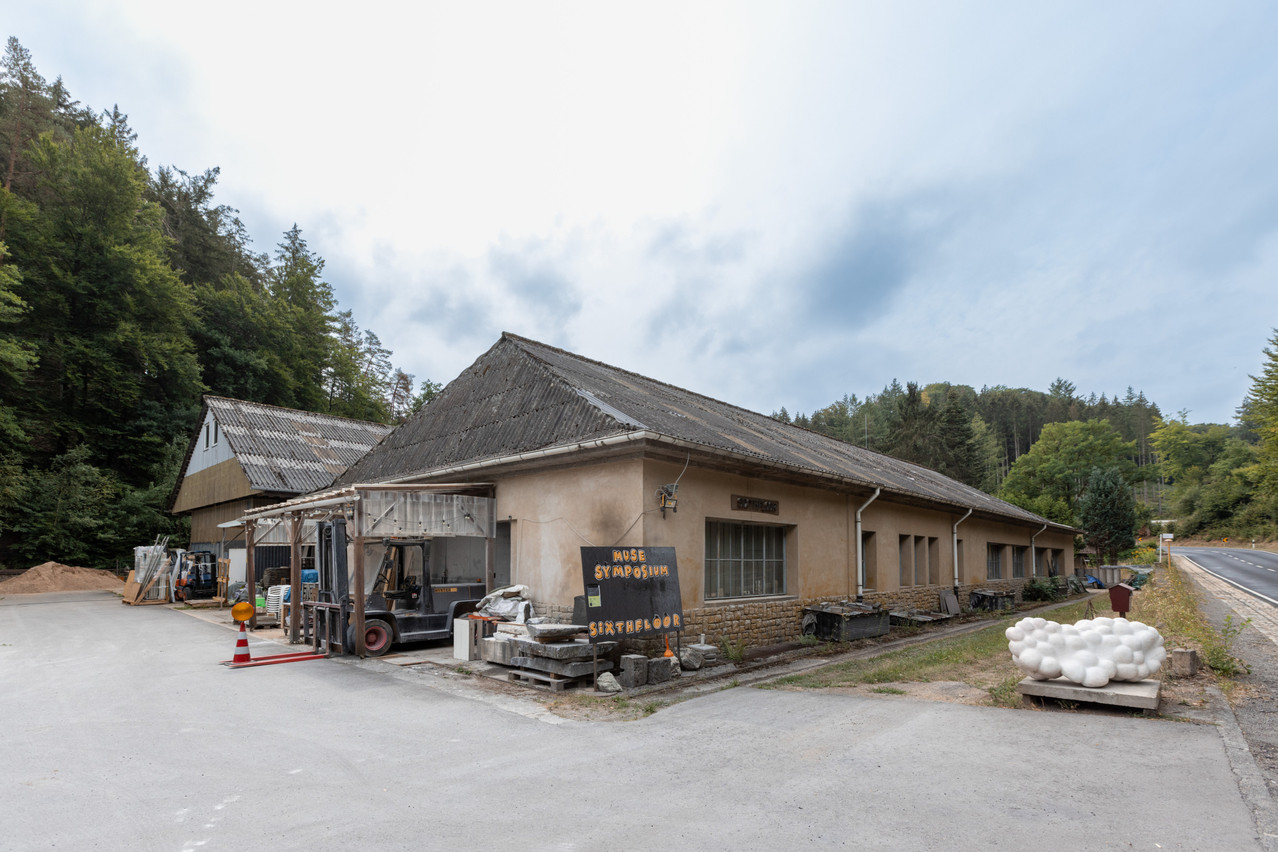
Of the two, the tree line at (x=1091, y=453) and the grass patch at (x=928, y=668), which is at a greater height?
the tree line at (x=1091, y=453)

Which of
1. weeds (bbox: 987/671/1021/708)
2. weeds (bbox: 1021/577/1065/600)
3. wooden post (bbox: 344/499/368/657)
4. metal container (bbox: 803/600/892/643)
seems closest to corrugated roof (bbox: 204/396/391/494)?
wooden post (bbox: 344/499/368/657)

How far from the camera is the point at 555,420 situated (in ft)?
39.1

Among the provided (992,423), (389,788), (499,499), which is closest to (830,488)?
(499,499)

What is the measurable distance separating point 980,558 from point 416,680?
65.0 feet

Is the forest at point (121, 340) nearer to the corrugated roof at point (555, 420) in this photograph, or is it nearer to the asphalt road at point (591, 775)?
the corrugated roof at point (555, 420)

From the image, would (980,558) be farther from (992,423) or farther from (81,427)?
(992,423)

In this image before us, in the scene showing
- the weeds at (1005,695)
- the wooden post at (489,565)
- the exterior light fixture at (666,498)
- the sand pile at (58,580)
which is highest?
the exterior light fixture at (666,498)

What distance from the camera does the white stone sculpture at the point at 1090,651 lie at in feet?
23.2

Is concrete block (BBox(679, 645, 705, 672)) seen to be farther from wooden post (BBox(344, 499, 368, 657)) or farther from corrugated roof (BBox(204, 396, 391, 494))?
corrugated roof (BBox(204, 396, 391, 494))

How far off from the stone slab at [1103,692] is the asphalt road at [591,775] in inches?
7.6

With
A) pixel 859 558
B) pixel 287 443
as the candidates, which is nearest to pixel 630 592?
pixel 859 558

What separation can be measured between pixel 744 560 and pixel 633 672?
4.18 meters

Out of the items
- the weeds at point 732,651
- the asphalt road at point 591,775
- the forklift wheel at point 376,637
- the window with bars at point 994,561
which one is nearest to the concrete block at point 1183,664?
the asphalt road at point 591,775

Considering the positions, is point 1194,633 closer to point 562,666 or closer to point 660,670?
point 660,670
